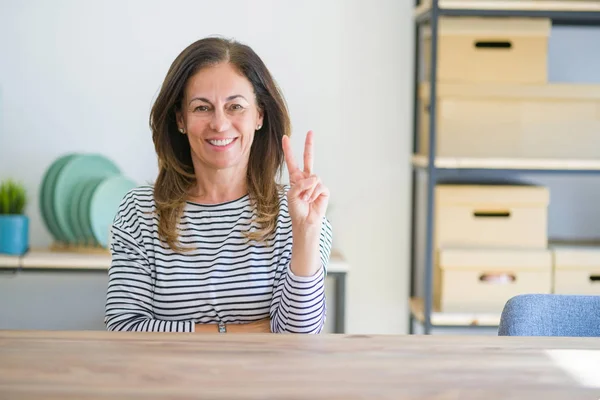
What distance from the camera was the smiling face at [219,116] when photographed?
5.95ft

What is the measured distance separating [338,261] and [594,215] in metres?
1.03

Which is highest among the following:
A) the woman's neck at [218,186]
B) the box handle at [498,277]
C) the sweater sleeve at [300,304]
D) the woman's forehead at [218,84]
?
the woman's forehead at [218,84]

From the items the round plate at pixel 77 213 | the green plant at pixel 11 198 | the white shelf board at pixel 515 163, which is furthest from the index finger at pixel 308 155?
the green plant at pixel 11 198

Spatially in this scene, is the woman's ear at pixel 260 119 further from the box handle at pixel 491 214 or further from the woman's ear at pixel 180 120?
the box handle at pixel 491 214

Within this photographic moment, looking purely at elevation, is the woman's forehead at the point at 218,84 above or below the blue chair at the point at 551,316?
above

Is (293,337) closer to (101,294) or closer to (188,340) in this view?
(188,340)

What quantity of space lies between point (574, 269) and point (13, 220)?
72.0 inches

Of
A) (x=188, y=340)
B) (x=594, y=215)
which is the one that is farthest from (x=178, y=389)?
(x=594, y=215)

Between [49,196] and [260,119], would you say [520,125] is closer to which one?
[260,119]

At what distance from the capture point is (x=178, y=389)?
104 cm

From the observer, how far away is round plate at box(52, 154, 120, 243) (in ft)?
9.69

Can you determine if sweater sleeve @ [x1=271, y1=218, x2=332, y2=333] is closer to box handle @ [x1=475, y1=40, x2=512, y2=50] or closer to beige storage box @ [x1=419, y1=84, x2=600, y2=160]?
beige storage box @ [x1=419, y1=84, x2=600, y2=160]

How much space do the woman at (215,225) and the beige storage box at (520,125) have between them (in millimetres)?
1116

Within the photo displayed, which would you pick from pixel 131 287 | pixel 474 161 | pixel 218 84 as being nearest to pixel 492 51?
pixel 474 161
